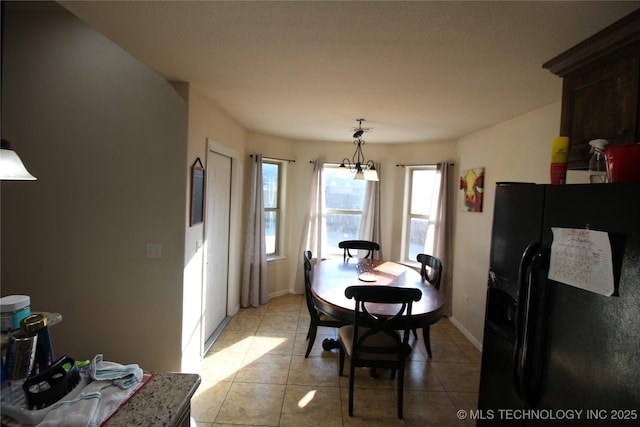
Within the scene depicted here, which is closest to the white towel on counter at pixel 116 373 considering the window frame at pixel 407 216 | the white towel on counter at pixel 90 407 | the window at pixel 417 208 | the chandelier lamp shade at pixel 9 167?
the white towel on counter at pixel 90 407

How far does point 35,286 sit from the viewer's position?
7.98 feet

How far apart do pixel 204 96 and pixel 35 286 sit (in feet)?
6.55

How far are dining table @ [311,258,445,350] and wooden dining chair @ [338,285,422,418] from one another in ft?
0.21

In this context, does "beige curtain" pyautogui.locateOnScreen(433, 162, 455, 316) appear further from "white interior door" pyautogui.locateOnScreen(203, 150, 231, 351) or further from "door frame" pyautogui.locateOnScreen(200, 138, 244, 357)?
"white interior door" pyautogui.locateOnScreen(203, 150, 231, 351)

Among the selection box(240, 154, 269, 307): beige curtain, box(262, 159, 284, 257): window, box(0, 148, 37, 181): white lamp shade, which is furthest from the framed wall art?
box(262, 159, 284, 257): window

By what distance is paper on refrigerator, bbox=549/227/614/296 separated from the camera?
97 cm

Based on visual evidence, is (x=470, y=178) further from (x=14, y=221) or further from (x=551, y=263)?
(x=14, y=221)

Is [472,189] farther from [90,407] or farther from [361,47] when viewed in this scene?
[90,407]

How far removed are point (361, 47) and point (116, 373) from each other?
5.82 feet

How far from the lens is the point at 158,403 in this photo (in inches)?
38.6

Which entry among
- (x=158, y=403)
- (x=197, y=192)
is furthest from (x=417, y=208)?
(x=158, y=403)

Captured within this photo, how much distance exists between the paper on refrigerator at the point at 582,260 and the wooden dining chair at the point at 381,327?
1.08 m

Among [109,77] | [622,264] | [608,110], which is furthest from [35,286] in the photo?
[608,110]

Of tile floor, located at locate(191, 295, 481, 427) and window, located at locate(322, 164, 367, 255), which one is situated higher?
window, located at locate(322, 164, 367, 255)
